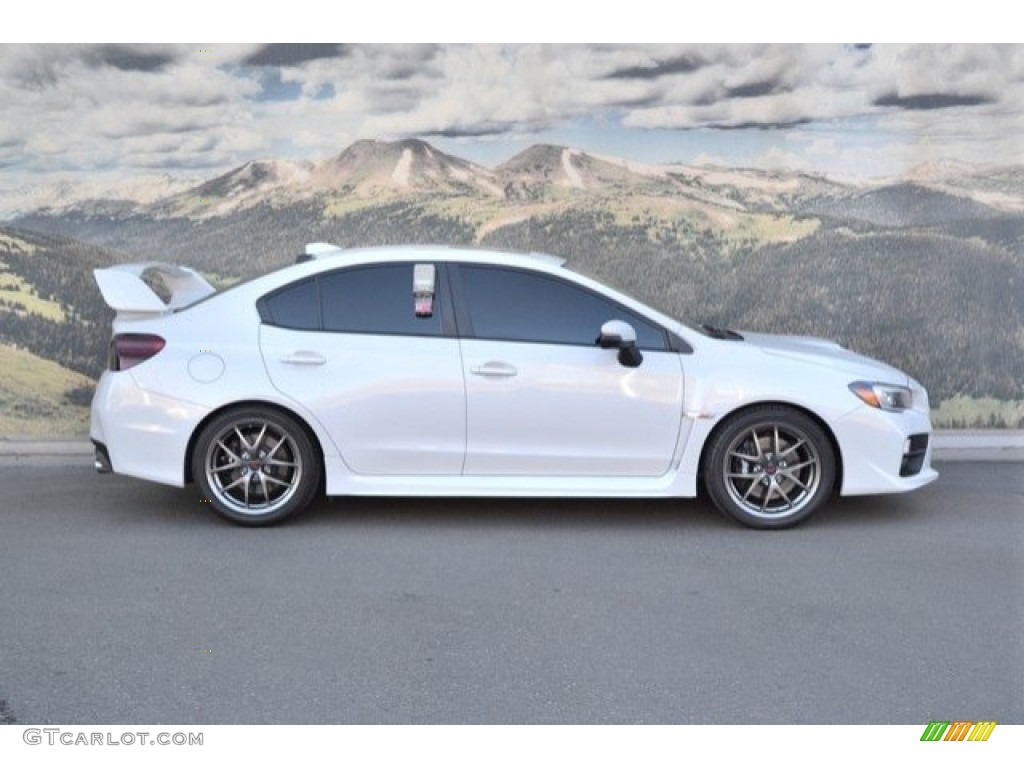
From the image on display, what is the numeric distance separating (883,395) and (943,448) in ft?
8.71

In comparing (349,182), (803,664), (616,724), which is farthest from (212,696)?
(349,182)

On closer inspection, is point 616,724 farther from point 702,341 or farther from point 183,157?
point 183,157

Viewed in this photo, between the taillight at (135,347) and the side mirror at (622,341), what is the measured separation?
2305mm

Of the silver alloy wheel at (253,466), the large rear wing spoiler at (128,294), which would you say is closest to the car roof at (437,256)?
the large rear wing spoiler at (128,294)

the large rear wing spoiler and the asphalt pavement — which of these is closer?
the asphalt pavement

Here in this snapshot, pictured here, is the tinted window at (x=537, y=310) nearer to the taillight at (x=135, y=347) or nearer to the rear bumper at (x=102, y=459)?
the taillight at (x=135, y=347)

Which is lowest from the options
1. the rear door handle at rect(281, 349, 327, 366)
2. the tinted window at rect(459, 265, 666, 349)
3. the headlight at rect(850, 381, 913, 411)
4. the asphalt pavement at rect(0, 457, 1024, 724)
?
the asphalt pavement at rect(0, 457, 1024, 724)

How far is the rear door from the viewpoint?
6840 mm

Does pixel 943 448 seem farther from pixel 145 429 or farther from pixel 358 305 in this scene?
pixel 145 429

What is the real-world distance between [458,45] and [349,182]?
1.25m

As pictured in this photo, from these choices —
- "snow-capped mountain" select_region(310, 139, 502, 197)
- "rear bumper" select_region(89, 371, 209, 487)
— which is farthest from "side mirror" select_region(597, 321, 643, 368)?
"snow-capped mountain" select_region(310, 139, 502, 197)

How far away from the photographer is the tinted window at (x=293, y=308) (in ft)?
22.9

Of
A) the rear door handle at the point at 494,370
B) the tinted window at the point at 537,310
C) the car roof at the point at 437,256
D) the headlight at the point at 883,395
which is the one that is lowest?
the headlight at the point at 883,395

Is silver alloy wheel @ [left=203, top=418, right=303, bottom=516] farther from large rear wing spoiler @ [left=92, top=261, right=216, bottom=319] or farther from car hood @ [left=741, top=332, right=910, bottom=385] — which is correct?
car hood @ [left=741, top=332, right=910, bottom=385]
